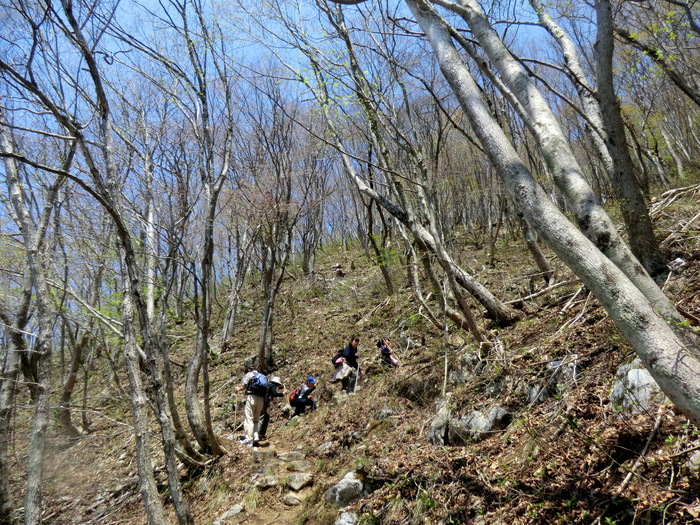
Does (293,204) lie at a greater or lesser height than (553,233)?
greater

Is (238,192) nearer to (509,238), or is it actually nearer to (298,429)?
(298,429)

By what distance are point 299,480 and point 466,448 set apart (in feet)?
8.63

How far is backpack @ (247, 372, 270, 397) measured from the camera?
7.36 meters

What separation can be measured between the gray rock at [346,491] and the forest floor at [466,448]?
116mm

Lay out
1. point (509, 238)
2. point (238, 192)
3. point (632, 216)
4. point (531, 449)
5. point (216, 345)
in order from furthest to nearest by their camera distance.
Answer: point (509, 238) → point (216, 345) → point (238, 192) → point (632, 216) → point (531, 449)

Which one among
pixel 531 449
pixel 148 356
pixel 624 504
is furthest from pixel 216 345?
pixel 624 504

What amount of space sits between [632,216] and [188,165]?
7.66 metres

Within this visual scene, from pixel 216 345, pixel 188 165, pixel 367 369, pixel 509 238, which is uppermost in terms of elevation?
pixel 188 165

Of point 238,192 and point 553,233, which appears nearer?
point 553,233

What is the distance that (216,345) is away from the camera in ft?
44.7

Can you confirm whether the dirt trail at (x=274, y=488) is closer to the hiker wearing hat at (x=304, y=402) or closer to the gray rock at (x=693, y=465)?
the hiker wearing hat at (x=304, y=402)

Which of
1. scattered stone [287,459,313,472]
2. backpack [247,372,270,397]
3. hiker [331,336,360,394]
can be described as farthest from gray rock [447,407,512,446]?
backpack [247,372,270,397]

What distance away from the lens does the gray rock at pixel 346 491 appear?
13.3ft

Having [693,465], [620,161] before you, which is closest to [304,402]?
[693,465]
